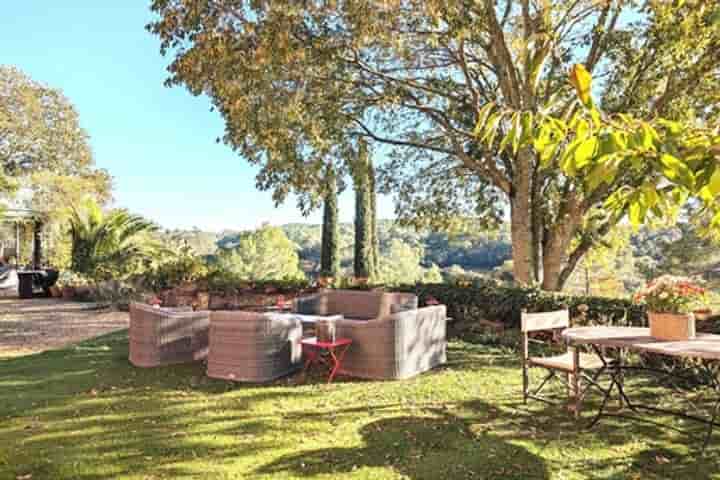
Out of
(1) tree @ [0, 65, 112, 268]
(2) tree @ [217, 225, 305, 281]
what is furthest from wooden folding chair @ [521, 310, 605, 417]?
(2) tree @ [217, 225, 305, 281]

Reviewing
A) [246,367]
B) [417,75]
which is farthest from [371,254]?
[246,367]

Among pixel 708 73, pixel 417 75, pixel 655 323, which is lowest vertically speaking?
pixel 655 323

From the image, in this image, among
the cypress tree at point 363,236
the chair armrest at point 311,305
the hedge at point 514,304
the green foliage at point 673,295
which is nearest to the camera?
the green foliage at point 673,295

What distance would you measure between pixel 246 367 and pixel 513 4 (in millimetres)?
8441

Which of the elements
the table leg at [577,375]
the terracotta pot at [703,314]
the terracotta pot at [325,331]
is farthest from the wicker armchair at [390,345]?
the terracotta pot at [703,314]

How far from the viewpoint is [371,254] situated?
15.9 m

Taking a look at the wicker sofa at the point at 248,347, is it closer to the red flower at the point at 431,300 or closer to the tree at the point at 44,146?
the red flower at the point at 431,300

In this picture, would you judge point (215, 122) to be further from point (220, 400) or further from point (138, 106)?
point (138, 106)

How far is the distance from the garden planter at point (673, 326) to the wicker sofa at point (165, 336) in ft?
15.9

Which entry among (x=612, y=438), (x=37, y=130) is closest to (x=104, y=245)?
(x=612, y=438)

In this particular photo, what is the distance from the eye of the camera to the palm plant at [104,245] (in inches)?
527

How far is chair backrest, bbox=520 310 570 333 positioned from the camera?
13.6ft

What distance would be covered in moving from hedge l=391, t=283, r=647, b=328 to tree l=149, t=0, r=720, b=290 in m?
1.54

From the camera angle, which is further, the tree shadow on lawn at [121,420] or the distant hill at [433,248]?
the distant hill at [433,248]
